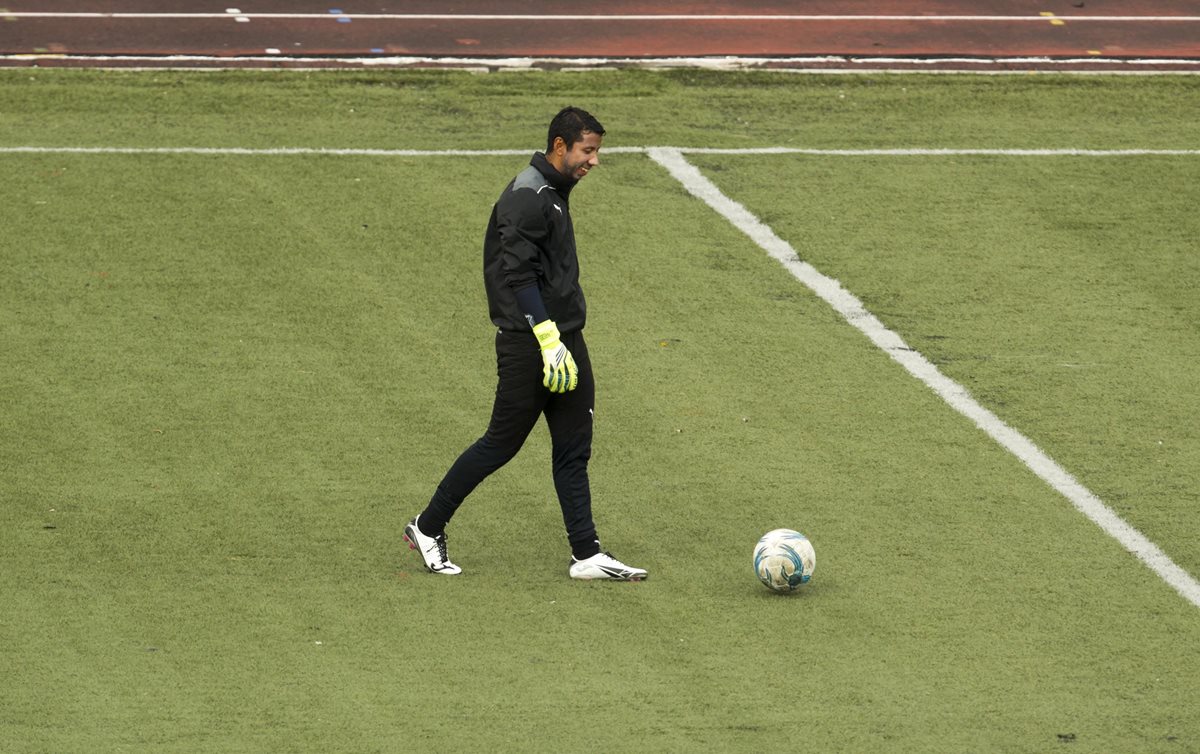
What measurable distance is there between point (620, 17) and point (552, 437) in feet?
34.8

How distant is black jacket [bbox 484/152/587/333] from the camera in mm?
7605

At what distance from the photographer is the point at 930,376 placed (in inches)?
418

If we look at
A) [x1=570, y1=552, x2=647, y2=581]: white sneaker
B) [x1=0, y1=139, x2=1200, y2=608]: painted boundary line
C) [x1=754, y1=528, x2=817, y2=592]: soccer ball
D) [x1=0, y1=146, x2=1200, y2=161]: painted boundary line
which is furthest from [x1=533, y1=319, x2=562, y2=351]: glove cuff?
[x1=0, y1=146, x2=1200, y2=161]: painted boundary line

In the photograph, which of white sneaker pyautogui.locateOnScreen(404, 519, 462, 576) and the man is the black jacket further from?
white sneaker pyautogui.locateOnScreen(404, 519, 462, 576)

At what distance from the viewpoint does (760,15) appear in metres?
18.0

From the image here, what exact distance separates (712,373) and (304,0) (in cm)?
904

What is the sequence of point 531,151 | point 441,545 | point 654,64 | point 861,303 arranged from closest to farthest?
point 441,545 → point 861,303 → point 531,151 → point 654,64

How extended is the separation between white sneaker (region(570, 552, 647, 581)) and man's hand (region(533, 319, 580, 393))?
2.75 feet

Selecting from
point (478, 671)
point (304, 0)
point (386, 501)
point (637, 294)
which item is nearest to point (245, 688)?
point (478, 671)

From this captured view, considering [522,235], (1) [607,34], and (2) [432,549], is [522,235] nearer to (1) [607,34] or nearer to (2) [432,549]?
(2) [432,549]

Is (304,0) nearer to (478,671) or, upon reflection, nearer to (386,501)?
(386,501)

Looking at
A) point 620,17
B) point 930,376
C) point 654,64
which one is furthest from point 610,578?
point 620,17

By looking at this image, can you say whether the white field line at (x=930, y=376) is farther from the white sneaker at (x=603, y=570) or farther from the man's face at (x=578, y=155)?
the man's face at (x=578, y=155)

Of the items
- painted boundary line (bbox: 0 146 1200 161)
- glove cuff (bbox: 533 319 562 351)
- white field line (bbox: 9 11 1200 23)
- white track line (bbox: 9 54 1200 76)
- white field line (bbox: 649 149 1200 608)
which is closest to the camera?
glove cuff (bbox: 533 319 562 351)
